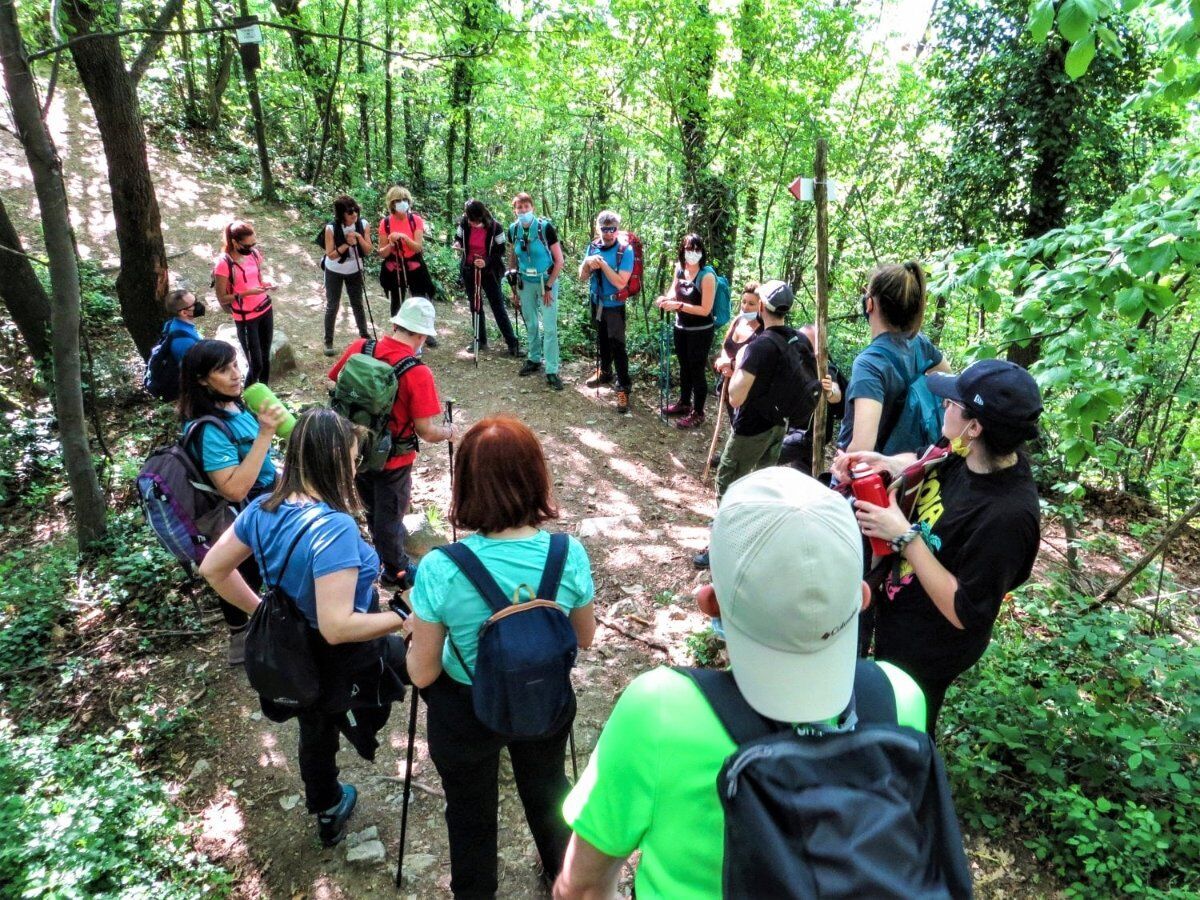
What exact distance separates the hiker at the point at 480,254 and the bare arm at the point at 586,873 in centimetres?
849

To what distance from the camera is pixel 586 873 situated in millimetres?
1356

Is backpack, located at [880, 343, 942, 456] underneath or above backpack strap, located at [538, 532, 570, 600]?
above

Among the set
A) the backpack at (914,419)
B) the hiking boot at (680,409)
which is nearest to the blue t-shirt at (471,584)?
the backpack at (914,419)

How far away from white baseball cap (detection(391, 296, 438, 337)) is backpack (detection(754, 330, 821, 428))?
89.9 inches

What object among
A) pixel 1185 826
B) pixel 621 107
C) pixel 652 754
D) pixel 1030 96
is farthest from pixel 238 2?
pixel 1185 826

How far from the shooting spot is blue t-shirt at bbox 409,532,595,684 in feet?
6.77

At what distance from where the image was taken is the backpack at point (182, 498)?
3.51 m

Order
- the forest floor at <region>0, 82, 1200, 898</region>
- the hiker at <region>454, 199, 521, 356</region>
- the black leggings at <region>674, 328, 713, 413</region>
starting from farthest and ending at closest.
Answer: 1. the hiker at <region>454, 199, 521, 356</region>
2. the black leggings at <region>674, 328, 713, 413</region>
3. the forest floor at <region>0, 82, 1200, 898</region>

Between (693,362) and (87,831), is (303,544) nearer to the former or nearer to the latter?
(87,831)

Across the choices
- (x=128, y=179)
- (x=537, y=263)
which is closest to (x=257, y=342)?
(x=128, y=179)

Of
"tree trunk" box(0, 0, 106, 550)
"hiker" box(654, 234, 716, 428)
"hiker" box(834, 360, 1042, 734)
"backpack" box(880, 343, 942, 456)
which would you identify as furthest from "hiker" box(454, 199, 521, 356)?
"hiker" box(834, 360, 1042, 734)

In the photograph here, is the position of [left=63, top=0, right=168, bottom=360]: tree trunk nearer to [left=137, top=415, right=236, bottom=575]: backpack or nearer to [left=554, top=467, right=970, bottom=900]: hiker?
[left=137, top=415, right=236, bottom=575]: backpack

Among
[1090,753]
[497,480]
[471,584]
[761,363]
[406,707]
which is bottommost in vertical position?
[406,707]

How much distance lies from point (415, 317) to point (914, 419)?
9.75 ft
